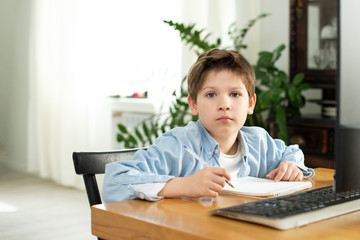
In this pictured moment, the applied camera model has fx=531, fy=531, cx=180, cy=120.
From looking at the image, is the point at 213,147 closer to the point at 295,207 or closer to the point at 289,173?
the point at 289,173

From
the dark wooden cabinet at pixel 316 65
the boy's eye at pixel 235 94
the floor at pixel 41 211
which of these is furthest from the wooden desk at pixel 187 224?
the floor at pixel 41 211

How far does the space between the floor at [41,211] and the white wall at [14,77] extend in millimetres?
777

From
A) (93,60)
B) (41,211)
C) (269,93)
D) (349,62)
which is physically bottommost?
(41,211)

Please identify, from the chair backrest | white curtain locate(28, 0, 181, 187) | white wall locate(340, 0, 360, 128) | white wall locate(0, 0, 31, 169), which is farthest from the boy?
white wall locate(0, 0, 31, 169)

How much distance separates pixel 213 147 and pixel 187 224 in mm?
552

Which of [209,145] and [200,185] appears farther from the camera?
[209,145]

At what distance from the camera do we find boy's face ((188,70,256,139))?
4.60 feet

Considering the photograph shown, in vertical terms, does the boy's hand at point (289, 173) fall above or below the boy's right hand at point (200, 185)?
below

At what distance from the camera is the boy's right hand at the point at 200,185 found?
1.10m

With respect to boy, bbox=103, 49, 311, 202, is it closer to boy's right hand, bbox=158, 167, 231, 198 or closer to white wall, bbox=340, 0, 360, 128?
boy's right hand, bbox=158, 167, 231, 198

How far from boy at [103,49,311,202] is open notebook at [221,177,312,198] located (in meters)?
0.07

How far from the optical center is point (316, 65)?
132 inches

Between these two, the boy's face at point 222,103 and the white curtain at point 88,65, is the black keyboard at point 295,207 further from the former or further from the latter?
the white curtain at point 88,65

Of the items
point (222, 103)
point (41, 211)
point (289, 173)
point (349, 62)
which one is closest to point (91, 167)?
point (222, 103)
